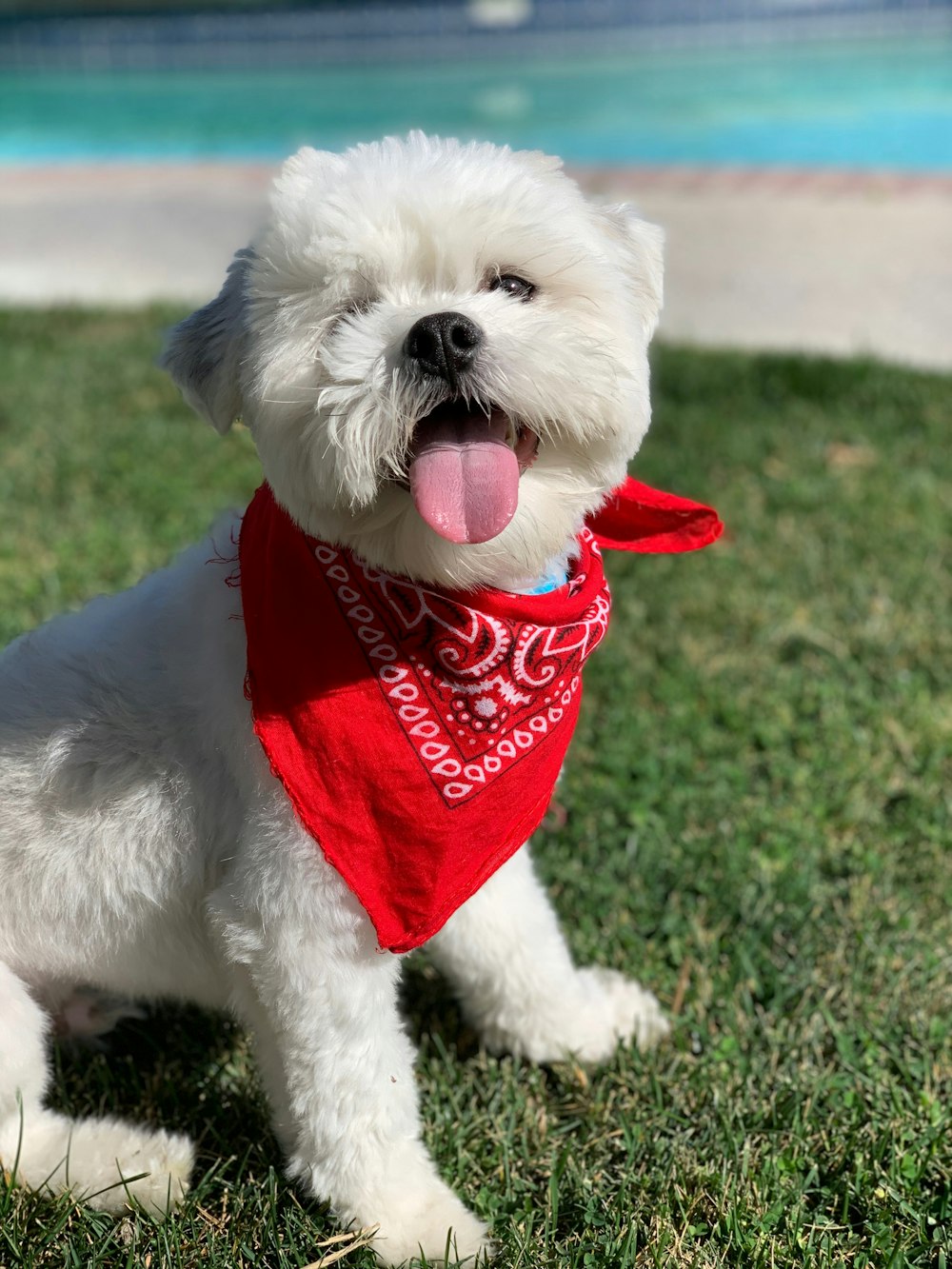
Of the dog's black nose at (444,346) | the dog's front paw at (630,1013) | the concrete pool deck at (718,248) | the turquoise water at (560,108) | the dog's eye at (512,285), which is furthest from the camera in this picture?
the turquoise water at (560,108)

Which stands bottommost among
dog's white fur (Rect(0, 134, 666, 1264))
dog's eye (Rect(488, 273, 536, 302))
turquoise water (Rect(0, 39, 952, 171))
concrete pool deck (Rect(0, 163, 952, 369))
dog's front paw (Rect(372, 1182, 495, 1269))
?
turquoise water (Rect(0, 39, 952, 171))

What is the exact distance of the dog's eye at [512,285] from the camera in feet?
6.41

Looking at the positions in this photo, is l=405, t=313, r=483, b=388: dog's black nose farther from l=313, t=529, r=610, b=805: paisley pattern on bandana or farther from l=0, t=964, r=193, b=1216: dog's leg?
l=0, t=964, r=193, b=1216: dog's leg

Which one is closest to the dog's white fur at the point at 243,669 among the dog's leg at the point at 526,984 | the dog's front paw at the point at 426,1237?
the dog's front paw at the point at 426,1237

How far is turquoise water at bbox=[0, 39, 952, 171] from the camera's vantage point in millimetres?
16812

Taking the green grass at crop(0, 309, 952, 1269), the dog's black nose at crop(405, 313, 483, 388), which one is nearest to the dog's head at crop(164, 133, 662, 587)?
the dog's black nose at crop(405, 313, 483, 388)

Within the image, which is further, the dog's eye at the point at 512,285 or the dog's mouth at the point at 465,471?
the dog's eye at the point at 512,285

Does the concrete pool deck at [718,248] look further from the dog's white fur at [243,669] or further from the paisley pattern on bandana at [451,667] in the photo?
the paisley pattern on bandana at [451,667]

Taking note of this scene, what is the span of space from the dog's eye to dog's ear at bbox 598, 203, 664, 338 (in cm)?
22

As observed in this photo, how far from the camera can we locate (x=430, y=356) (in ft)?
5.92

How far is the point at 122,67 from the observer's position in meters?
28.3

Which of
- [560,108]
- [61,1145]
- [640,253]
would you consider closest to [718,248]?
[640,253]

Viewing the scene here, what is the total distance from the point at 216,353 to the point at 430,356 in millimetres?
441

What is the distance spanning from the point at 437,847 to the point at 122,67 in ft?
102
